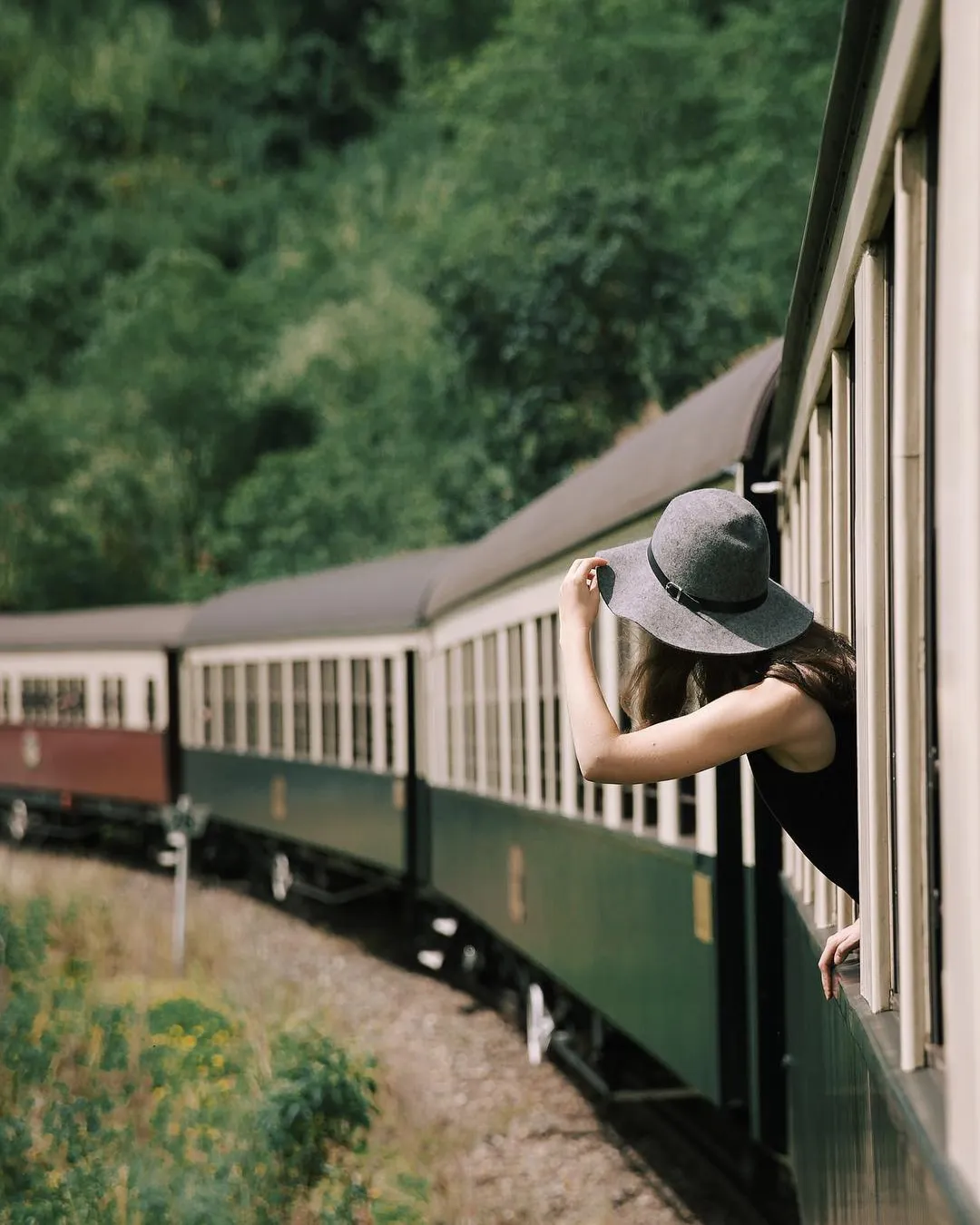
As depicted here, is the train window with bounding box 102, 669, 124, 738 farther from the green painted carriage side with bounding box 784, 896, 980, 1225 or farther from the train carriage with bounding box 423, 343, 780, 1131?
the green painted carriage side with bounding box 784, 896, 980, 1225

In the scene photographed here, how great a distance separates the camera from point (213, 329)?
167 ft

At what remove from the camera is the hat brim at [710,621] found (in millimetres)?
2854

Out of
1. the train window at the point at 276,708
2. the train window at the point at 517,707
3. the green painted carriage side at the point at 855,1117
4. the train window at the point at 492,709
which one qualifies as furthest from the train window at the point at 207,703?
the green painted carriage side at the point at 855,1117

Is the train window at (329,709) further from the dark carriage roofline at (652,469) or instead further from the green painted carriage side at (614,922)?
the dark carriage roofline at (652,469)

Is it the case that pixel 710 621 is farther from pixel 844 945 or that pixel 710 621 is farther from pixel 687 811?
pixel 687 811

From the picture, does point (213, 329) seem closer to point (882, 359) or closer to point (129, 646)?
point (129, 646)

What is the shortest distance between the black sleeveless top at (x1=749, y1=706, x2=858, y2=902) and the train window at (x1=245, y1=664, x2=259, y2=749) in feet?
53.0

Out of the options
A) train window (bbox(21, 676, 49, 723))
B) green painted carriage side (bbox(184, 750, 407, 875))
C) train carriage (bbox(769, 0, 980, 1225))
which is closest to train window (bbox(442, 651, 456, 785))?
green painted carriage side (bbox(184, 750, 407, 875))

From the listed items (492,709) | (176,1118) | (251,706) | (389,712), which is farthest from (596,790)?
(251,706)

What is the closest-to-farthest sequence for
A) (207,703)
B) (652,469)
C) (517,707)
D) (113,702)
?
(652,469) < (517,707) < (207,703) < (113,702)

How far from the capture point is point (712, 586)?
2.93 m

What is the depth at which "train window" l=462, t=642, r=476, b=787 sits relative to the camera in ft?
38.4

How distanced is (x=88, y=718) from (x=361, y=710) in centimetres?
971

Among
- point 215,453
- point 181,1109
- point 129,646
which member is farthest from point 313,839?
point 215,453
